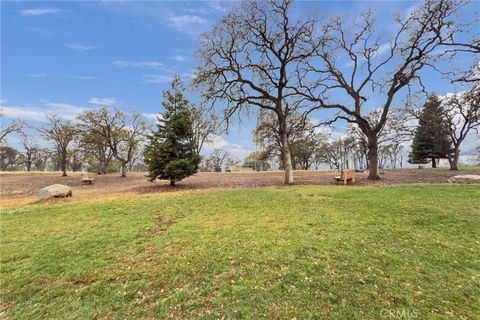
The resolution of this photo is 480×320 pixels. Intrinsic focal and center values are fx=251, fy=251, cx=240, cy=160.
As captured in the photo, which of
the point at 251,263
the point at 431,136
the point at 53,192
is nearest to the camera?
the point at 251,263

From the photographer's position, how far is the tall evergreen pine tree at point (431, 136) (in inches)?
1061

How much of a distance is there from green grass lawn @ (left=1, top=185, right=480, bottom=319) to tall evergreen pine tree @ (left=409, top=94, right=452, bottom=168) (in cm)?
2230

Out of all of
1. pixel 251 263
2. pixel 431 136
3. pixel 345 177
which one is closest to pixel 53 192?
pixel 251 263

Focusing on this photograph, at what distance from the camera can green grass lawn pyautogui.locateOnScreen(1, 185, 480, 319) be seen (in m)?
3.93

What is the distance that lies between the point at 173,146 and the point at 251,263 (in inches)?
520

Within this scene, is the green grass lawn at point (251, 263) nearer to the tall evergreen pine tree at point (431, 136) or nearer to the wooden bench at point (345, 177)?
the wooden bench at point (345, 177)

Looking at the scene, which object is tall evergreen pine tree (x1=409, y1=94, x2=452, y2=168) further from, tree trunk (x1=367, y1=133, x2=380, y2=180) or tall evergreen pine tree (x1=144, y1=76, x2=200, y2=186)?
tall evergreen pine tree (x1=144, y1=76, x2=200, y2=186)

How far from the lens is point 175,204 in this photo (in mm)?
10719

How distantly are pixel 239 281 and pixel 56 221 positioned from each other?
26.4 feet

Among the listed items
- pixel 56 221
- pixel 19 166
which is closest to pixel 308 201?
pixel 56 221

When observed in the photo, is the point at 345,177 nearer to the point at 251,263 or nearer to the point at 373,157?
the point at 373,157

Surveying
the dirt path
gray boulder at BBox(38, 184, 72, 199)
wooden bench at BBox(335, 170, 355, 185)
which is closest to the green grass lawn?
gray boulder at BBox(38, 184, 72, 199)

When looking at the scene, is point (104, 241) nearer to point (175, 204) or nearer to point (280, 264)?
point (175, 204)

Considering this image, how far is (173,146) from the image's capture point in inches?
674
